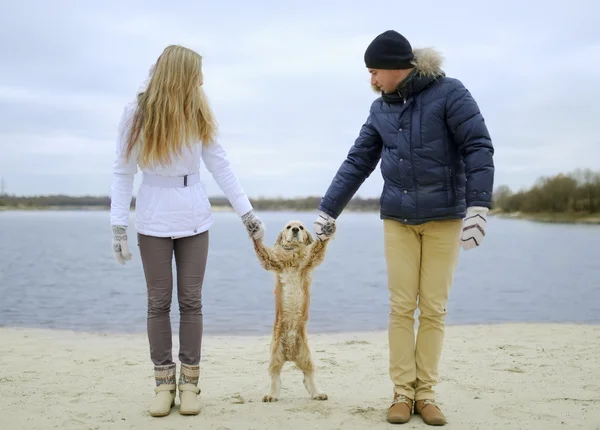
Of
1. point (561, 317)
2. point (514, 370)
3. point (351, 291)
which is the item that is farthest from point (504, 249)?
point (514, 370)

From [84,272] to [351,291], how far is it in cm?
1077

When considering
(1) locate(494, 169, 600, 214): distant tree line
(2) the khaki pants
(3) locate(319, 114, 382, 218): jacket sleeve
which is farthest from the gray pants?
(1) locate(494, 169, 600, 214): distant tree line

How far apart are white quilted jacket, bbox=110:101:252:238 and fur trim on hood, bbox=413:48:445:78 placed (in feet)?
5.23

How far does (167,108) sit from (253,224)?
101cm

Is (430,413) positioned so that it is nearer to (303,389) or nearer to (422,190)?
(303,389)

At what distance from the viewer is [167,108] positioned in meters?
4.47

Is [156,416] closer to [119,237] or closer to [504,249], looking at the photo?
[119,237]

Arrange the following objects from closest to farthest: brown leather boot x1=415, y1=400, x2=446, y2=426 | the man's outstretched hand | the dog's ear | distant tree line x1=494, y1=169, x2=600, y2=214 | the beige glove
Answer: the beige glove < brown leather boot x1=415, y1=400, x2=446, y2=426 < the man's outstretched hand < the dog's ear < distant tree line x1=494, y1=169, x2=600, y2=214

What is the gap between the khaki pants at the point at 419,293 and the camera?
4480mm

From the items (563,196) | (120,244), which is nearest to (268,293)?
(120,244)

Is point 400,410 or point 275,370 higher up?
point 275,370

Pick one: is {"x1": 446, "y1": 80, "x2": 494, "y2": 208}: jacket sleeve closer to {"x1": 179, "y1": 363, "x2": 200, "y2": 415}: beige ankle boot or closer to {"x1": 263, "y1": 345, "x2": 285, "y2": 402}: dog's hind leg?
{"x1": 263, "y1": 345, "x2": 285, "y2": 402}: dog's hind leg

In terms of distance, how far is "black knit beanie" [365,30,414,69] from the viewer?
439 cm

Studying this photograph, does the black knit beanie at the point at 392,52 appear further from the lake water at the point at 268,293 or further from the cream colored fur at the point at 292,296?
the lake water at the point at 268,293
